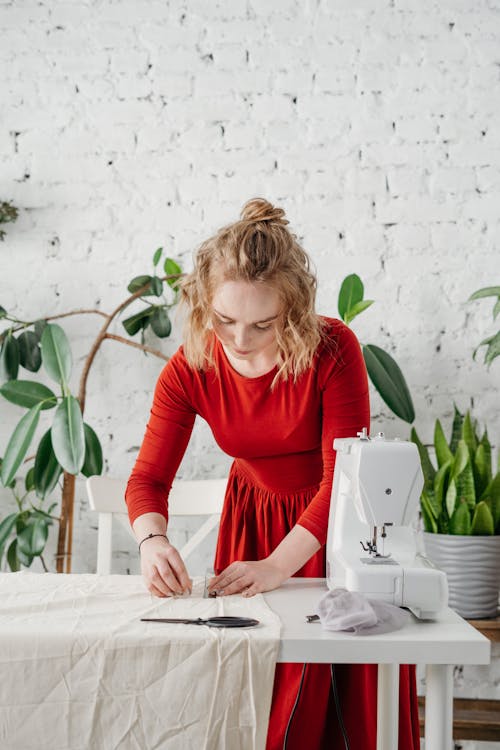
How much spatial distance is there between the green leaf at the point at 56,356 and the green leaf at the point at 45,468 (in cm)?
22

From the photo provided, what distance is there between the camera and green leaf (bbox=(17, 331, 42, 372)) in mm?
2750

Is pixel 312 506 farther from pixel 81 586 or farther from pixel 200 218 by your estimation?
pixel 200 218

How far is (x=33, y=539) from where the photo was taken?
103 inches

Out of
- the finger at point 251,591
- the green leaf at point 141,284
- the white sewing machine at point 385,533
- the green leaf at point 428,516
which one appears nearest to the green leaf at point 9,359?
the green leaf at point 141,284

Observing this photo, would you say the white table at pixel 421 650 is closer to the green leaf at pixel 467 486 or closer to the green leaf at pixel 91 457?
the green leaf at pixel 467 486

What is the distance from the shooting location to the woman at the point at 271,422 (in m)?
1.54

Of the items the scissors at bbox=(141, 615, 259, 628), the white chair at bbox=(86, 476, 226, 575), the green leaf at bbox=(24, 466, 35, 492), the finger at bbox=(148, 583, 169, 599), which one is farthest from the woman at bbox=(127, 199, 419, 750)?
the green leaf at bbox=(24, 466, 35, 492)

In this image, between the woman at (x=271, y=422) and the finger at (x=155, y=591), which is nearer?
the finger at (x=155, y=591)

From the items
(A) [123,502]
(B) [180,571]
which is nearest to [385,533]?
(B) [180,571]

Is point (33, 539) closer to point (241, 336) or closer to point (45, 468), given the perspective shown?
point (45, 468)

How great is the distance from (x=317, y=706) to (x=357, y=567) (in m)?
0.48

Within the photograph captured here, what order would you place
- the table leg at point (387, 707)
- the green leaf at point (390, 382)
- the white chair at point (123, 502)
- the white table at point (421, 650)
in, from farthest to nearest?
the green leaf at point (390, 382) < the white chair at point (123, 502) < the table leg at point (387, 707) < the white table at point (421, 650)

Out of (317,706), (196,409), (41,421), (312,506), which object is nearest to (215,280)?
(196,409)

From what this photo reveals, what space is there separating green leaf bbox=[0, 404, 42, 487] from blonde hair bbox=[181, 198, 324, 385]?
3.44 ft
